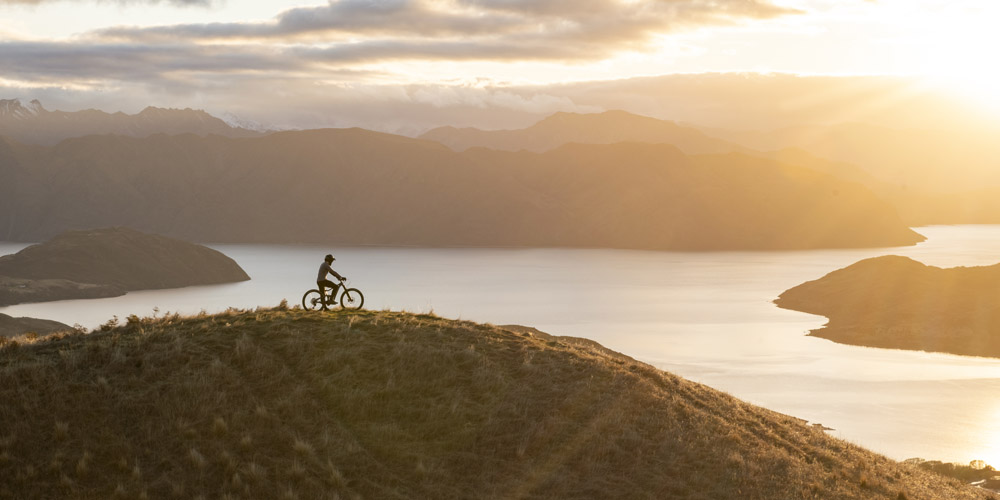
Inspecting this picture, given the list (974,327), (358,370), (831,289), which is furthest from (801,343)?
(358,370)

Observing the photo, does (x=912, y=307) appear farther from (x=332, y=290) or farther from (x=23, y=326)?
(x=23, y=326)

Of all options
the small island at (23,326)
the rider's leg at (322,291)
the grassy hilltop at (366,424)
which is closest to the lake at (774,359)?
the rider's leg at (322,291)

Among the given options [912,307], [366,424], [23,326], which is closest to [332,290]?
[366,424]

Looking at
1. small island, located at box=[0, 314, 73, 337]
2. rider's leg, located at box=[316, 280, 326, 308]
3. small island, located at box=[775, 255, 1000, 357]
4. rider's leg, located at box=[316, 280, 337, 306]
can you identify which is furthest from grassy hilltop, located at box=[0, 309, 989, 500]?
small island, located at box=[775, 255, 1000, 357]

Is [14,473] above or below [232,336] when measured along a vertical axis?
below

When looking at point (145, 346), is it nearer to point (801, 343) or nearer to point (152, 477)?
point (152, 477)

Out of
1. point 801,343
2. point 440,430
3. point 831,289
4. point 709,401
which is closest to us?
point 440,430

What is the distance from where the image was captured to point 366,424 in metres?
25.1

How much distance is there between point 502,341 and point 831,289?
156276mm

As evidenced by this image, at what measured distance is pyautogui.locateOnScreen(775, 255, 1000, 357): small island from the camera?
133 m

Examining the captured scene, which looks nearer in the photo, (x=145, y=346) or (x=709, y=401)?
(x=145, y=346)

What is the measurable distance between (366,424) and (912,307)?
14188cm

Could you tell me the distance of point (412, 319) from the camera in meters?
32.5

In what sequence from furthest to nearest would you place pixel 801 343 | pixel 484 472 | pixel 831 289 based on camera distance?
pixel 831 289 < pixel 801 343 < pixel 484 472
